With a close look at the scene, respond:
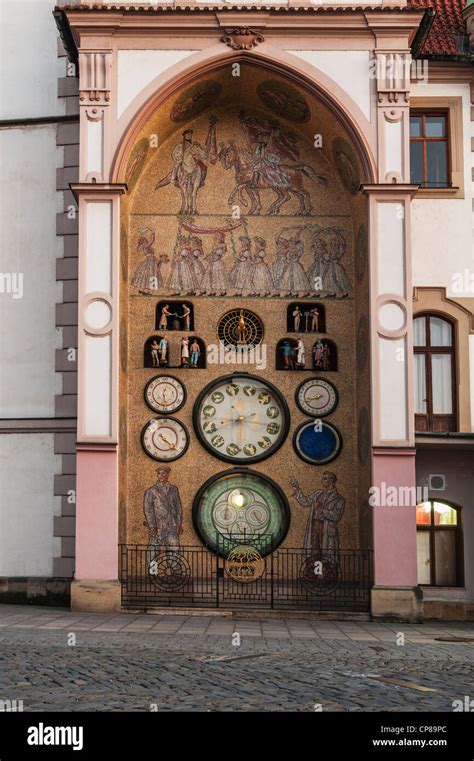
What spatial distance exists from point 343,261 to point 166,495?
5.92 metres

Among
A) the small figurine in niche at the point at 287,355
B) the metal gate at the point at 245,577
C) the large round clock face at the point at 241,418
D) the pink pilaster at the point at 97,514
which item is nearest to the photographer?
the pink pilaster at the point at 97,514

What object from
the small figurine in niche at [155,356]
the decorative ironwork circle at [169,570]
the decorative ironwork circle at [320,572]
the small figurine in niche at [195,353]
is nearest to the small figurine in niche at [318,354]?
the small figurine in niche at [195,353]

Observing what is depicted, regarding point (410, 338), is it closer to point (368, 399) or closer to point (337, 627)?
point (368, 399)

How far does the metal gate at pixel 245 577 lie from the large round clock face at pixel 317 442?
184 cm

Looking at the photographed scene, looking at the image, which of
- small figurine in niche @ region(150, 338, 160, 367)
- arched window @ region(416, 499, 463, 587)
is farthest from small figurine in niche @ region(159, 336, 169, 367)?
arched window @ region(416, 499, 463, 587)

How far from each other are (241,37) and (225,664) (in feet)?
41.1

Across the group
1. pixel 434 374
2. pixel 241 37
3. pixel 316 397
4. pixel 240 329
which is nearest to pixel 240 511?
pixel 316 397

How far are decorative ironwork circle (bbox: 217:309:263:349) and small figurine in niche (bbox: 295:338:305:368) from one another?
29.7 inches

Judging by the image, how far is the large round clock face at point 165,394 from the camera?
2219 cm

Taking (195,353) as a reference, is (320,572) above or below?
→ below

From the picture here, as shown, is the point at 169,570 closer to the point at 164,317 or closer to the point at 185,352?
the point at 185,352

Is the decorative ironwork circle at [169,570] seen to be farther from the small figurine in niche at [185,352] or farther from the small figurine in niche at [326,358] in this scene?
the small figurine in niche at [326,358]

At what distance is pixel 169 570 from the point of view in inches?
841

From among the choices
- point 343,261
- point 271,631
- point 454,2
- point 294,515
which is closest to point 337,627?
point 271,631
